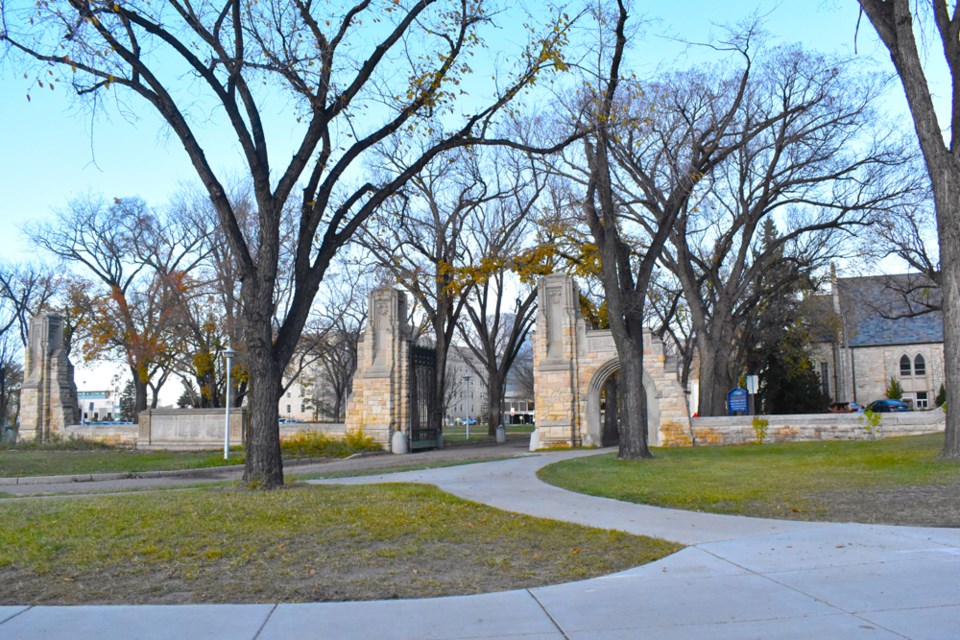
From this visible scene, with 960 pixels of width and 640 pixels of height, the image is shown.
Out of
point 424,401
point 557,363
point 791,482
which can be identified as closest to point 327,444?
point 424,401

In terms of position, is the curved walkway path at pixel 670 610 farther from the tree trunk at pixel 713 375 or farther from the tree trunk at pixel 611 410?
the tree trunk at pixel 611 410

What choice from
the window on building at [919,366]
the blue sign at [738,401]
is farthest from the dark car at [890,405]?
the blue sign at [738,401]

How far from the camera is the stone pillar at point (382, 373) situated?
91.8 ft

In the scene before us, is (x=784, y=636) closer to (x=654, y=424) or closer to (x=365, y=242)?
(x=654, y=424)

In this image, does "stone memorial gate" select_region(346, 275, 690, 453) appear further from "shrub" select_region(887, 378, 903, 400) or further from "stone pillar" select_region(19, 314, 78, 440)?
"shrub" select_region(887, 378, 903, 400)

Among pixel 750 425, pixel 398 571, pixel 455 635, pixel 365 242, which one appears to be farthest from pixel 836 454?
pixel 365 242

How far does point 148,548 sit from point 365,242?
26.8 m

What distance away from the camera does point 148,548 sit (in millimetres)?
6969

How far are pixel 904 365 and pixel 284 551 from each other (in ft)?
213

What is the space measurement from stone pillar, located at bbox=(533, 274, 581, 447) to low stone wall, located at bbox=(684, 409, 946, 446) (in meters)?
3.44

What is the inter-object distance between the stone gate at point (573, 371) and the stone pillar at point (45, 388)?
20.0 meters

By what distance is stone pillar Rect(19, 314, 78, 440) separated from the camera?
3266 centimetres

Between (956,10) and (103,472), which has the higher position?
(956,10)

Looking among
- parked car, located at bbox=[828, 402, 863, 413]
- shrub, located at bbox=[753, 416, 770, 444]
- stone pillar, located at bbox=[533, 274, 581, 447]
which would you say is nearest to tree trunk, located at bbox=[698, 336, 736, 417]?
→ shrub, located at bbox=[753, 416, 770, 444]
